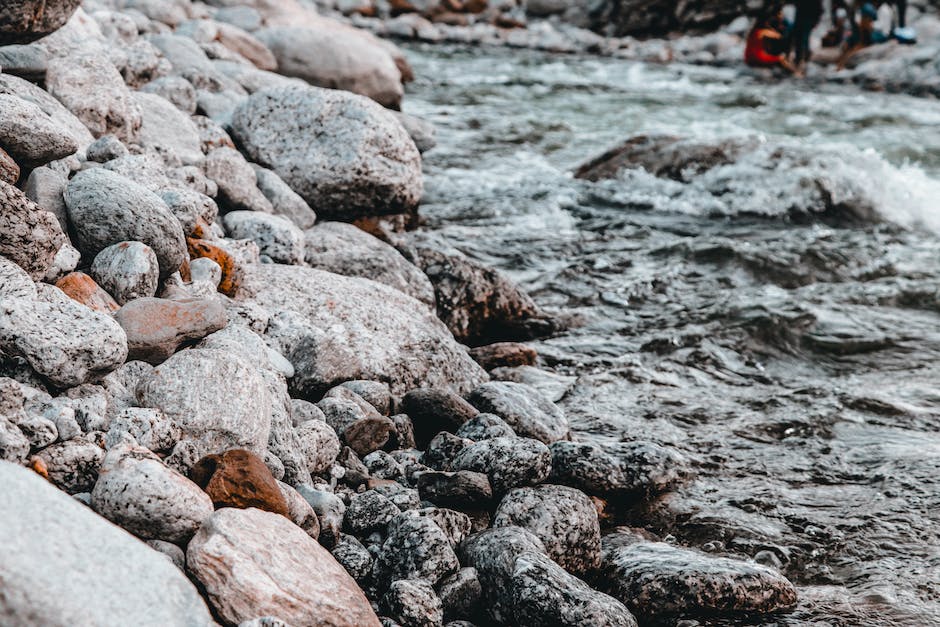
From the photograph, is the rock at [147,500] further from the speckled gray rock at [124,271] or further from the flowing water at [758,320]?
the flowing water at [758,320]

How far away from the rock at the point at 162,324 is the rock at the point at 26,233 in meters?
0.30

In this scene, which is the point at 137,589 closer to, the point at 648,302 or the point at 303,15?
the point at 648,302

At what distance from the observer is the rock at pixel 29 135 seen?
351 centimetres

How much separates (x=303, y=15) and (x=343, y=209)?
8270 millimetres

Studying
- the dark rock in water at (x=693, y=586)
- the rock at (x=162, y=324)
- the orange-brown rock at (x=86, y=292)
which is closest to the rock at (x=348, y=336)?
the rock at (x=162, y=324)

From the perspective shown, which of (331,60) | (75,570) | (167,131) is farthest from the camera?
(331,60)

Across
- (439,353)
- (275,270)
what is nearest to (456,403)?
(439,353)

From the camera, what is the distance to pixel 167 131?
5512 mm

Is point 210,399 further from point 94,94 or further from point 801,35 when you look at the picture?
point 801,35

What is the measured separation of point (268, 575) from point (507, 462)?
1252 millimetres

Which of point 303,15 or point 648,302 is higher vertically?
point 303,15

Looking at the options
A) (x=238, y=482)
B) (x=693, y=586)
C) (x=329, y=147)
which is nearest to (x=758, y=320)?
(x=329, y=147)

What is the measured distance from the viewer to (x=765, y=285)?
666 cm

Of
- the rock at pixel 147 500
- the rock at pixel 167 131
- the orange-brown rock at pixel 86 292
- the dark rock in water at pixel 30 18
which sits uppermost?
the dark rock in water at pixel 30 18
